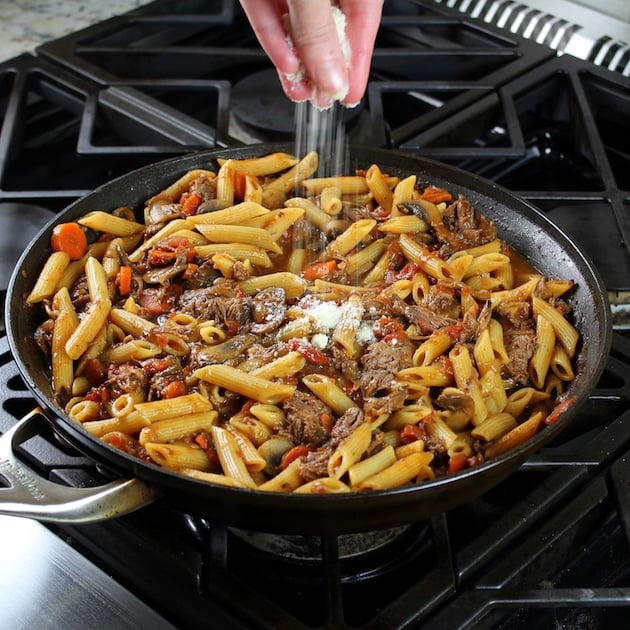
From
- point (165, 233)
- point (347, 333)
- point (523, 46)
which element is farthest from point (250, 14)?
point (523, 46)

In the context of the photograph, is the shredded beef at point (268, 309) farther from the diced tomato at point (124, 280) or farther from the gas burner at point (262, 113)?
the gas burner at point (262, 113)

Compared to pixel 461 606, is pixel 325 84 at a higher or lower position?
higher

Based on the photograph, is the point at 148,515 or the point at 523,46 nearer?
the point at 148,515

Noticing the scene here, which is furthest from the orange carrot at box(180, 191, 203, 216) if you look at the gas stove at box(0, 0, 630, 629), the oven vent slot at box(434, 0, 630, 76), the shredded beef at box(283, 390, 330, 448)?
the oven vent slot at box(434, 0, 630, 76)

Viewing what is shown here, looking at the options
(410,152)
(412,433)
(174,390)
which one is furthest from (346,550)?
(410,152)

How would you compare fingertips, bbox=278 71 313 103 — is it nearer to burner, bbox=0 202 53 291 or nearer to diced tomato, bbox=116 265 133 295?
diced tomato, bbox=116 265 133 295

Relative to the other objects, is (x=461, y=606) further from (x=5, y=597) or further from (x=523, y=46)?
(x=523, y=46)
